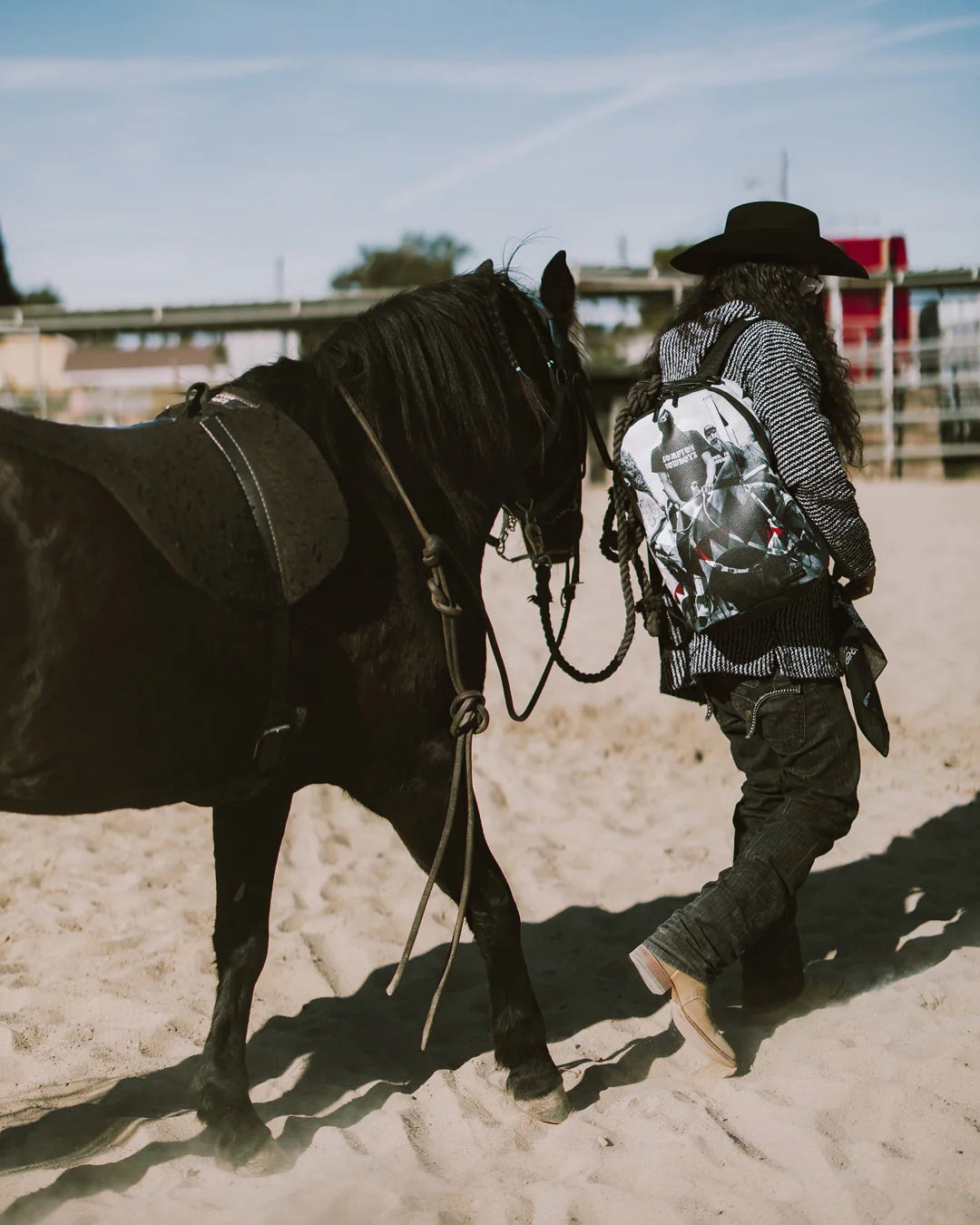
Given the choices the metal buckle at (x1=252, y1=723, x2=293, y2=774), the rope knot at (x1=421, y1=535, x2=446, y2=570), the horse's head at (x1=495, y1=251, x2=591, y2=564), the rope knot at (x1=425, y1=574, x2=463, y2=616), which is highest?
the horse's head at (x1=495, y1=251, x2=591, y2=564)

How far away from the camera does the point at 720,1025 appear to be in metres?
3.08

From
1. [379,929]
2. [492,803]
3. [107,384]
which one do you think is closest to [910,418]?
[492,803]

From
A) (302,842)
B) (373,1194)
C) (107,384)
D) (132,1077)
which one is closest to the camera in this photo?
(373,1194)

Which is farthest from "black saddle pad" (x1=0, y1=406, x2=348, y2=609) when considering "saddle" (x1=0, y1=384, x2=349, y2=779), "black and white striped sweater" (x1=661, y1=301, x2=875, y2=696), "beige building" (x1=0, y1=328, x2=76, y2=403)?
"beige building" (x1=0, y1=328, x2=76, y2=403)

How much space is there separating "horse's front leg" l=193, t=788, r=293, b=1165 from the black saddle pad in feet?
1.90

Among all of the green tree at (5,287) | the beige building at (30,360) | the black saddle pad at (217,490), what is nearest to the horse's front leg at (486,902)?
the black saddle pad at (217,490)

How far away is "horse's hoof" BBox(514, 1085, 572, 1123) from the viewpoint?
2.65 metres

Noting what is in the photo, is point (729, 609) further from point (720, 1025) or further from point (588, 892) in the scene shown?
point (588, 892)

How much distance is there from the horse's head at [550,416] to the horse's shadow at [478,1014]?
133cm

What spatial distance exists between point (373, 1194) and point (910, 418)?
43.8 ft

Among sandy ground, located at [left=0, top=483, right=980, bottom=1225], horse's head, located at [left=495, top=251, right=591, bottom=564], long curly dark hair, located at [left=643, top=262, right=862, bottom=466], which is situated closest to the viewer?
sandy ground, located at [left=0, top=483, right=980, bottom=1225]

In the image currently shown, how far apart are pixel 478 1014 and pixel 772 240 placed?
2.25m

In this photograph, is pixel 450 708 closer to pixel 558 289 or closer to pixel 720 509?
pixel 720 509

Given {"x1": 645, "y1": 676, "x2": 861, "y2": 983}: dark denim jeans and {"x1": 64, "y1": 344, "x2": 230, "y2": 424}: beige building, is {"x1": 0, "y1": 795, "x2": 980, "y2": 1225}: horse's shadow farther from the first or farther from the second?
{"x1": 64, "y1": 344, "x2": 230, "y2": 424}: beige building
